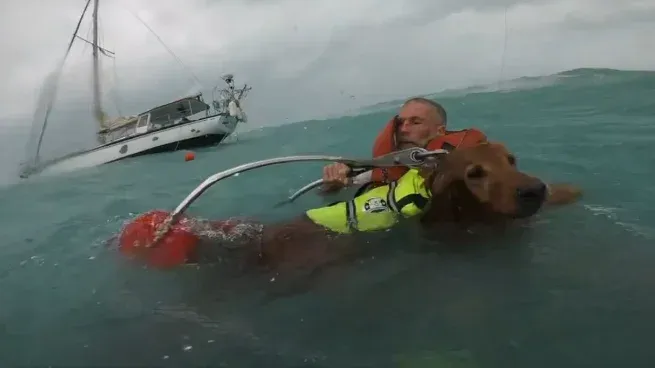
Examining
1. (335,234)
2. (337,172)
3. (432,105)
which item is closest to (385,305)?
(335,234)

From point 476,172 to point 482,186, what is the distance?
0.39ft

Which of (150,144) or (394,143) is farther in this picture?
(150,144)

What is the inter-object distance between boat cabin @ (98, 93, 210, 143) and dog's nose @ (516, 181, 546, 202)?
28.6 m

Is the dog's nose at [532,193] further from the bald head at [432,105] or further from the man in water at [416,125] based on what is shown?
the bald head at [432,105]

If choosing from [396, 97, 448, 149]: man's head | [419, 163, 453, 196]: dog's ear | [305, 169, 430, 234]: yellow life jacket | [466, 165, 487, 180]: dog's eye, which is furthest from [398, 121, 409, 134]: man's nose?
[466, 165, 487, 180]: dog's eye

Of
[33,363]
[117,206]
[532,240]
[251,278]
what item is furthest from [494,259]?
[117,206]

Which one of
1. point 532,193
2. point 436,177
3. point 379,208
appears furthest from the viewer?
point 379,208

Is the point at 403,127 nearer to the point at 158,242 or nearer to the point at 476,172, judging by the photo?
the point at 476,172

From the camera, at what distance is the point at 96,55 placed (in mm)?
37594

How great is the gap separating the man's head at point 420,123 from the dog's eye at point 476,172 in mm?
1334

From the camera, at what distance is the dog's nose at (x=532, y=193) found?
3898 millimetres

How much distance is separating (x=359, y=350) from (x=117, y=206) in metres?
8.02

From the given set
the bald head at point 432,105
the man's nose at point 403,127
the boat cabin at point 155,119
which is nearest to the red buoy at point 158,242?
the man's nose at point 403,127

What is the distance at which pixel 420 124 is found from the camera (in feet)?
18.4
